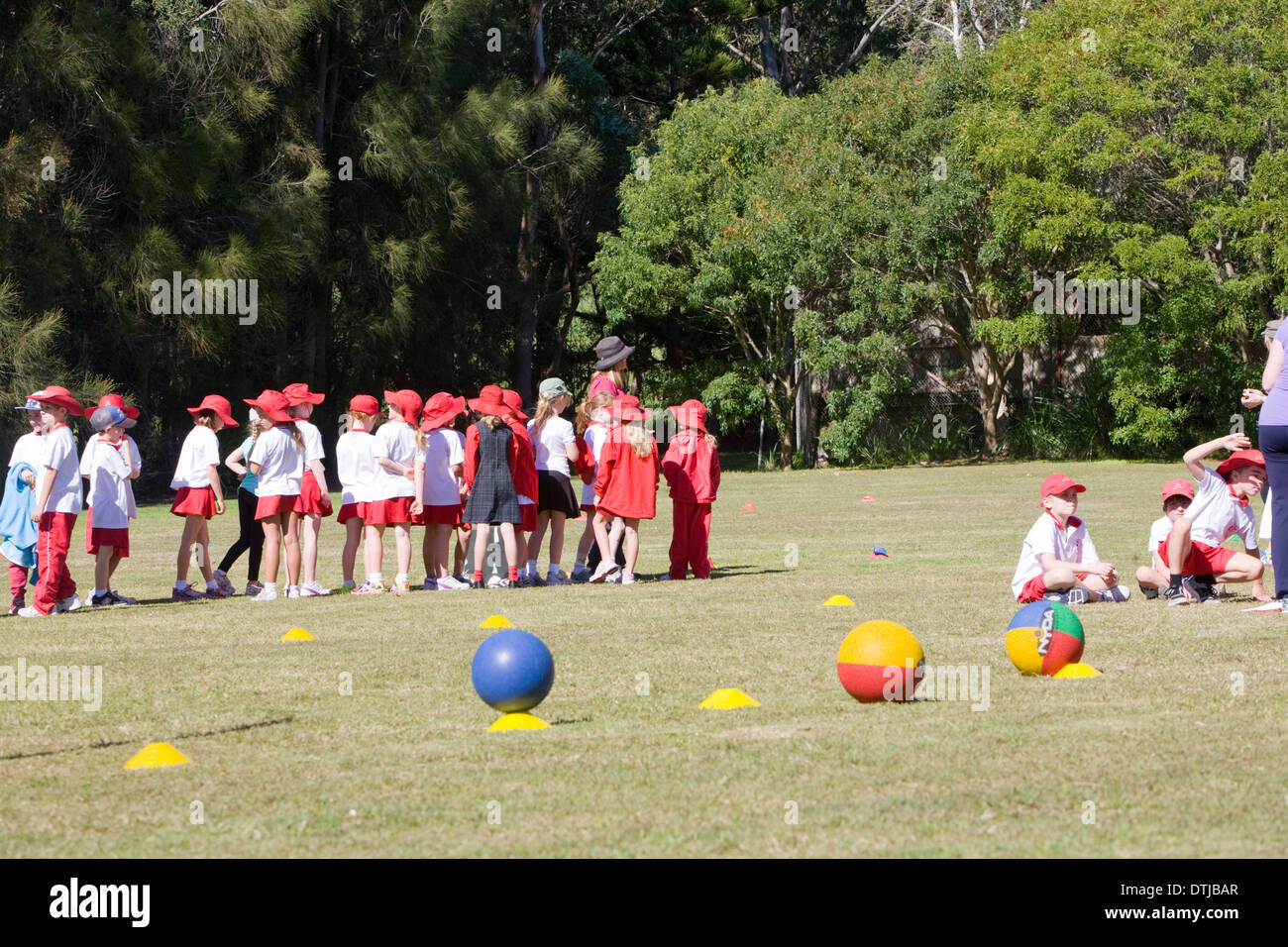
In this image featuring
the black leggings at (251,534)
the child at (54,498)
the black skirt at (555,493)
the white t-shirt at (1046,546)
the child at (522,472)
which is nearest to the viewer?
the white t-shirt at (1046,546)

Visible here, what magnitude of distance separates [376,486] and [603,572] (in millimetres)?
2354

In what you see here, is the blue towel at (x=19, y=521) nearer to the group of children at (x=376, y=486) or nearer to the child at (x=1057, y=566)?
the group of children at (x=376, y=486)

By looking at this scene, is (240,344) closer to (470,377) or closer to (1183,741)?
(470,377)

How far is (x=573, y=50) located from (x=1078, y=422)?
18.4 m

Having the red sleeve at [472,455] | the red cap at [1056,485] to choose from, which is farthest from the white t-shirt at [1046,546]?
the red sleeve at [472,455]

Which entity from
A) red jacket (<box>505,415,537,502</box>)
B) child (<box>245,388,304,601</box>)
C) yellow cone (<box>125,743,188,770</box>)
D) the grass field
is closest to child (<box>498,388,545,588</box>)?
red jacket (<box>505,415,537,502</box>)

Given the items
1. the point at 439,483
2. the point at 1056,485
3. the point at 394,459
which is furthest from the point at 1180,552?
the point at 394,459

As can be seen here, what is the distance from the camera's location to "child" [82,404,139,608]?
43.7 feet

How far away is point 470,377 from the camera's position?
44.9 metres

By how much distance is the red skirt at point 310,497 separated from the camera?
44.9 feet

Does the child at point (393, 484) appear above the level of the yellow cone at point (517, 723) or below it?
above

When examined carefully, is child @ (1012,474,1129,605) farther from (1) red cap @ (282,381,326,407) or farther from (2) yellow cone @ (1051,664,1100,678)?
(1) red cap @ (282,381,326,407)

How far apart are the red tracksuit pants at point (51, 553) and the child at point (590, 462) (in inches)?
188

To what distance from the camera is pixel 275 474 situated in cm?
1348
